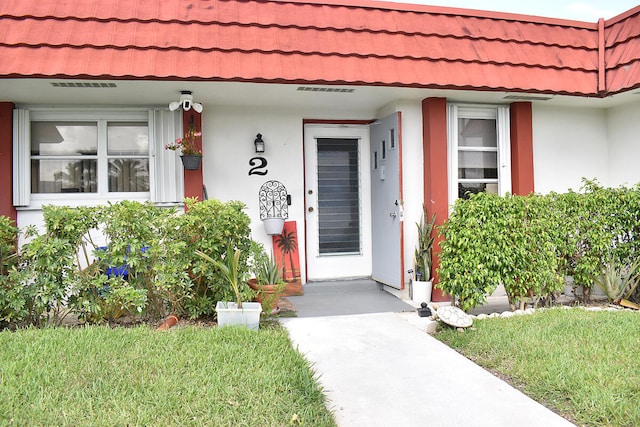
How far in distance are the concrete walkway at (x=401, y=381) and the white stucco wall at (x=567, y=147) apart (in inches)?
132

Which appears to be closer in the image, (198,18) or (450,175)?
(198,18)

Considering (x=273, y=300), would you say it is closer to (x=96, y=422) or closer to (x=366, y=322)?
(x=366, y=322)

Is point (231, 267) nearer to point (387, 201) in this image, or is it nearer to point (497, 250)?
point (387, 201)

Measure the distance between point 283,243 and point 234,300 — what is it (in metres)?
1.92

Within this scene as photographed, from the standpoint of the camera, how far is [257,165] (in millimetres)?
6637

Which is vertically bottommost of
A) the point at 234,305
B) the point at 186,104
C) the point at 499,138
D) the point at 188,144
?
the point at 234,305

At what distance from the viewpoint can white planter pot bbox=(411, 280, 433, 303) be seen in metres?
6.02

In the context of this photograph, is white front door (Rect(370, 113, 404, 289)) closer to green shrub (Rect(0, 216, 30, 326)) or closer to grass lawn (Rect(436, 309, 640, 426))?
A: grass lawn (Rect(436, 309, 640, 426))

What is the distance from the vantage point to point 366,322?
5137 mm

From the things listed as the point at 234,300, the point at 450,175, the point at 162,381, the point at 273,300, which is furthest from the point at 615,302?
the point at 162,381

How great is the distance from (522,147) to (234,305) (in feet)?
14.5

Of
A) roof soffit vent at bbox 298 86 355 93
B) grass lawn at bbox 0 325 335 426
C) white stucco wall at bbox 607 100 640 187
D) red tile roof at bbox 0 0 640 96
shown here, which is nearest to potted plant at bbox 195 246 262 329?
grass lawn at bbox 0 325 335 426

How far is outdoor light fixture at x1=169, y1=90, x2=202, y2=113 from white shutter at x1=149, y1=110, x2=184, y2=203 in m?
0.32

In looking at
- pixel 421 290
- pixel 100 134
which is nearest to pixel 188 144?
pixel 100 134
